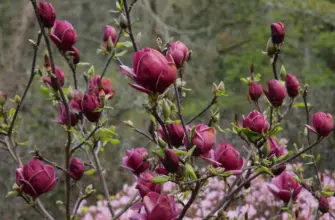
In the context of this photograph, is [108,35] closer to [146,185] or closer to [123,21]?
[123,21]

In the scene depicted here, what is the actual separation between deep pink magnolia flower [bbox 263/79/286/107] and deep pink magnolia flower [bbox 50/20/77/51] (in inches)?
19.1

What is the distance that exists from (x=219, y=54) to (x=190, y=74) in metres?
1.45

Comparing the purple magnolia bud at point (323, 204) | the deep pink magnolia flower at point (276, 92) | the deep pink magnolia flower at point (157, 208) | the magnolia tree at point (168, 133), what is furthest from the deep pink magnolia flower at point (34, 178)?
the purple magnolia bud at point (323, 204)

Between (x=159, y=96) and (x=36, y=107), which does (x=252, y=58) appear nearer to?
(x=36, y=107)

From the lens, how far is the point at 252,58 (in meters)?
8.82

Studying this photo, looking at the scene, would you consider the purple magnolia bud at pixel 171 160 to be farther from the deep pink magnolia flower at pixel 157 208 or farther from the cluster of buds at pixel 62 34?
the cluster of buds at pixel 62 34

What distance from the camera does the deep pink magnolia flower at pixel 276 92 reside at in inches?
45.7

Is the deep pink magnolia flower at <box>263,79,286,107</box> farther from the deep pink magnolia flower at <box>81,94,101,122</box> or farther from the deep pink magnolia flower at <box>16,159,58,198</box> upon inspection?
the deep pink magnolia flower at <box>16,159,58,198</box>

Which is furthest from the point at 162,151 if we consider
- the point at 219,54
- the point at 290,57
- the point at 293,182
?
the point at 290,57

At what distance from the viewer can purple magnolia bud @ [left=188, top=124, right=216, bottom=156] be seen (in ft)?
3.08

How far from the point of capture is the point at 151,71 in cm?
87

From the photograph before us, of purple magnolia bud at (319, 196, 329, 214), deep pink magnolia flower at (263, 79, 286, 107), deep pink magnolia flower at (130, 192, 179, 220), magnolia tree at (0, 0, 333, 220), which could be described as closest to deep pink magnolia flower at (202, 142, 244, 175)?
magnolia tree at (0, 0, 333, 220)

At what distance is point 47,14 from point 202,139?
47 centimetres

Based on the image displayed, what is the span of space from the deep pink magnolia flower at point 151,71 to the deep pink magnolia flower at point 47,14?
33 cm
